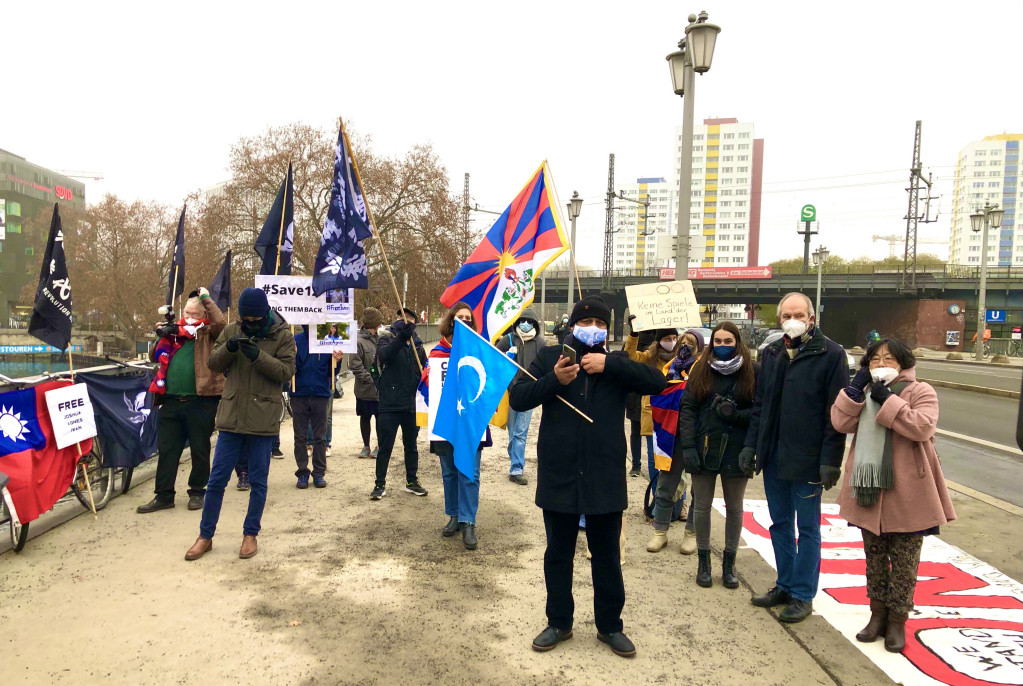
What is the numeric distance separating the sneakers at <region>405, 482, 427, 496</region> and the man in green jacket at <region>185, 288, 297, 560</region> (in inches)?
77.7

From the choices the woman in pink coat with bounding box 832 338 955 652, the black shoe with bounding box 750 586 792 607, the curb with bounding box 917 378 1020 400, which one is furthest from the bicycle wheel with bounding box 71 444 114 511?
the curb with bounding box 917 378 1020 400

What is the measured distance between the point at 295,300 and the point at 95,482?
2.77m

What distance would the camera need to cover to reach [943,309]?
5125 centimetres

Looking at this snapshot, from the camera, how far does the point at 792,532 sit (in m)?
4.59

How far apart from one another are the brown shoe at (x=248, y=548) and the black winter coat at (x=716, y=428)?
3.27m

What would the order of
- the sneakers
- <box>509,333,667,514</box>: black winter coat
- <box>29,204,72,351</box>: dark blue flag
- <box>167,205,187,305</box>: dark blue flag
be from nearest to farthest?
1. <box>509,333,667,514</box>: black winter coat
2. <box>29,204,72,351</box>: dark blue flag
3. the sneakers
4. <box>167,205,187,305</box>: dark blue flag

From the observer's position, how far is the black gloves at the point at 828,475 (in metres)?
4.14

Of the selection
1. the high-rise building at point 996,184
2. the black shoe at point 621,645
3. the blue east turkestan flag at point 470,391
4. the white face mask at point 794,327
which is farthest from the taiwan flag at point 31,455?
the high-rise building at point 996,184

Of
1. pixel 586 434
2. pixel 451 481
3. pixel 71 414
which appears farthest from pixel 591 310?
pixel 71 414

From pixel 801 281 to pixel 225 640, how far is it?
190 ft

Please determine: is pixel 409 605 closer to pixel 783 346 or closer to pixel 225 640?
pixel 225 640

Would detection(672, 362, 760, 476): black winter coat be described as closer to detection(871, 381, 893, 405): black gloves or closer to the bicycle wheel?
detection(871, 381, 893, 405): black gloves

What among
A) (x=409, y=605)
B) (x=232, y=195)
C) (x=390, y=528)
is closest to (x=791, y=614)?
(x=409, y=605)

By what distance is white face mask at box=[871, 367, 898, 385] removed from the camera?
3.89 m
